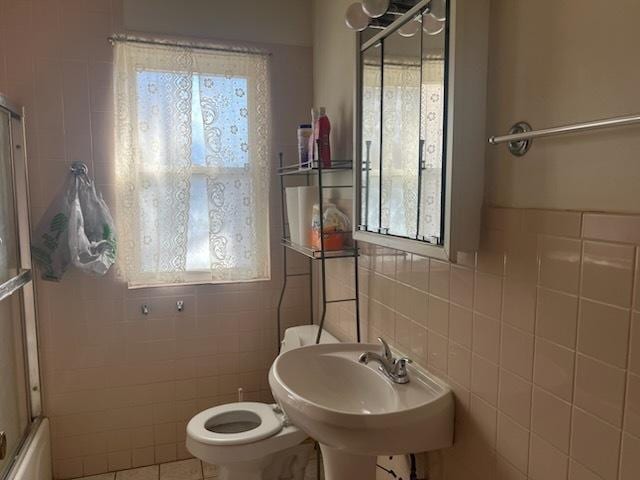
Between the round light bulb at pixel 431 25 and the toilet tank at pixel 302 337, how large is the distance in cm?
138

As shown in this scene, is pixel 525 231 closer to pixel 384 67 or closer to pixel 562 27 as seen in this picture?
pixel 562 27

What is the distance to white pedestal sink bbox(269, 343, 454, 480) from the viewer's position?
1.24m

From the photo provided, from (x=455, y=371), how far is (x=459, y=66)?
2.72 feet

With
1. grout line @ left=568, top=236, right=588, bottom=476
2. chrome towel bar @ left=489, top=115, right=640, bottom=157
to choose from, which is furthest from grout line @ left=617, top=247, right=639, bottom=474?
chrome towel bar @ left=489, top=115, right=640, bottom=157

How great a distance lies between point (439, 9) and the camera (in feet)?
4.13

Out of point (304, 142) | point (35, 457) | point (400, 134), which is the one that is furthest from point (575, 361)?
point (35, 457)

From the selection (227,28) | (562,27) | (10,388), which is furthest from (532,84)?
(10,388)

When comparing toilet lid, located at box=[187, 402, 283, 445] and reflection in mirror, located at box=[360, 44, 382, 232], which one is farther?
toilet lid, located at box=[187, 402, 283, 445]

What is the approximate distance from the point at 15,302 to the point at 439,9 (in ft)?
6.89

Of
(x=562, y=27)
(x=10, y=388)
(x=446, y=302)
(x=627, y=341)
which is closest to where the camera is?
(x=627, y=341)

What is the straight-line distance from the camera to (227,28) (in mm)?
2385

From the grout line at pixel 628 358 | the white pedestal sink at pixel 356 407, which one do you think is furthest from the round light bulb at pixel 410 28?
the white pedestal sink at pixel 356 407

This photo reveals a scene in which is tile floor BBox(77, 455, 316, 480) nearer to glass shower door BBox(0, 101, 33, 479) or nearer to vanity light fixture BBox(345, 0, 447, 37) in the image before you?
glass shower door BBox(0, 101, 33, 479)

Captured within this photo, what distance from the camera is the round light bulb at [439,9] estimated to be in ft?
4.04
